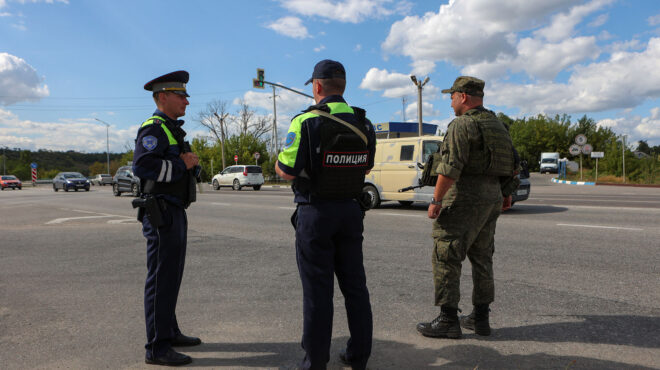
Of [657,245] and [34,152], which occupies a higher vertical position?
[34,152]

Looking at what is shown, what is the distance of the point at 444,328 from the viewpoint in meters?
3.39

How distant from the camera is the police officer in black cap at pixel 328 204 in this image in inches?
101

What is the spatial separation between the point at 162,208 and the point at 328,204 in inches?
45.8

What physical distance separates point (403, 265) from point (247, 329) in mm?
2752

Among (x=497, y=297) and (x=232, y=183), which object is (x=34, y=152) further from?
(x=497, y=297)

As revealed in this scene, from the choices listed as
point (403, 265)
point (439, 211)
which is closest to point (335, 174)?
point (439, 211)

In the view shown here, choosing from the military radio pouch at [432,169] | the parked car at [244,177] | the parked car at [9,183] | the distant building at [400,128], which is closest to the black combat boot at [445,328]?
the military radio pouch at [432,169]

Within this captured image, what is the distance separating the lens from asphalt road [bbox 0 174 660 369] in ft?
10.1

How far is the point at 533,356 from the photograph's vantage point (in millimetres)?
3016

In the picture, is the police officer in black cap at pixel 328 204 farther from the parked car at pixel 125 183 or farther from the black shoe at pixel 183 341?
the parked car at pixel 125 183

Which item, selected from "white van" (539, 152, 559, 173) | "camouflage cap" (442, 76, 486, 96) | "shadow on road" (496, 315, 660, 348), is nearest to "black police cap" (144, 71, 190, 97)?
"camouflage cap" (442, 76, 486, 96)

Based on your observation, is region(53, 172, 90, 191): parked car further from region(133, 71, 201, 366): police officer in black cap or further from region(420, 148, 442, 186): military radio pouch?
region(420, 148, 442, 186): military radio pouch

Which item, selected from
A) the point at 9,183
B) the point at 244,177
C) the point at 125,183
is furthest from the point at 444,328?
the point at 9,183

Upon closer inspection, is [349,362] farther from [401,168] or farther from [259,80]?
[259,80]
